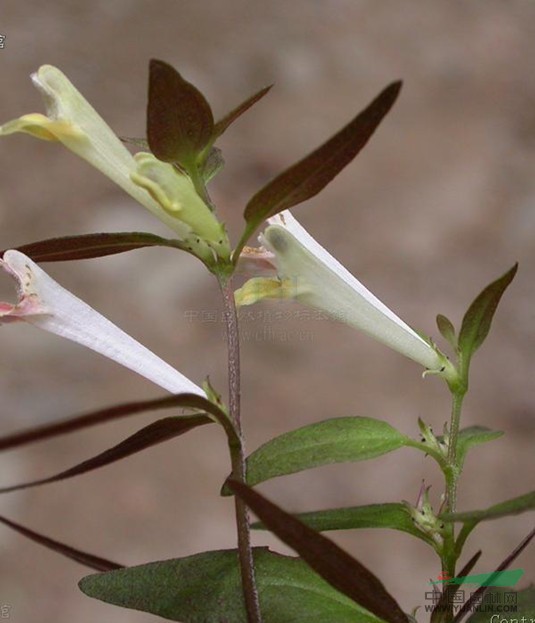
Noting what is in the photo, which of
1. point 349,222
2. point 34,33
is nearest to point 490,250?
point 349,222

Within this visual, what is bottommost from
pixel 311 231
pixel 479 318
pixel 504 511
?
pixel 504 511

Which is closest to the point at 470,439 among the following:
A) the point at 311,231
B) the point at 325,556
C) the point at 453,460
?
the point at 453,460

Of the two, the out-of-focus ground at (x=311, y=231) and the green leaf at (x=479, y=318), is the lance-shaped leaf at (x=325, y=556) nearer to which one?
the green leaf at (x=479, y=318)

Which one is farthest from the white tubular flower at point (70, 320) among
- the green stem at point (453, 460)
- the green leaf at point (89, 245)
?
the green stem at point (453, 460)

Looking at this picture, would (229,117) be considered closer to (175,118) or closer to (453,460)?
(175,118)

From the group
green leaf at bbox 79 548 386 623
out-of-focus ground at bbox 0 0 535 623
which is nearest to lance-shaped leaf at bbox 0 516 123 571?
green leaf at bbox 79 548 386 623
